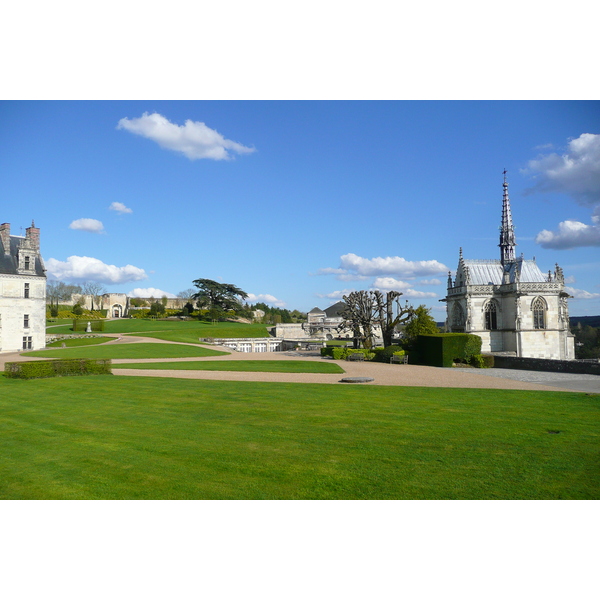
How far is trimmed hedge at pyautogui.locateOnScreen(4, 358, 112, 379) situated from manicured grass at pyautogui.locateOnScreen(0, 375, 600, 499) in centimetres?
419

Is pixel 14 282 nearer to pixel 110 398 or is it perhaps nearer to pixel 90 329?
pixel 90 329

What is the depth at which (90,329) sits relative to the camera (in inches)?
2042

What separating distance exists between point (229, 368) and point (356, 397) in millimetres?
10631

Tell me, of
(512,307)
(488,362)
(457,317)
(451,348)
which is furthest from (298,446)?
(457,317)

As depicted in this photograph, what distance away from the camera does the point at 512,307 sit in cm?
3412

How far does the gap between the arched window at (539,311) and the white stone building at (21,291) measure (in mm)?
42148

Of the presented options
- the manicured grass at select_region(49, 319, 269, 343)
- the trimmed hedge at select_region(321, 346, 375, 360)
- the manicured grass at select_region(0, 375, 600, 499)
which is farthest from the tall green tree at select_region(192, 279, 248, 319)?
the manicured grass at select_region(0, 375, 600, 499)

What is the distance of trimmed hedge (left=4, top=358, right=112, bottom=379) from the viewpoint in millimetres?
17781

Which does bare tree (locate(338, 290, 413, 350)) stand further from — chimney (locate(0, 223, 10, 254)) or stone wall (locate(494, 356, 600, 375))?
chimney (locate(0, 223, 10, 254))

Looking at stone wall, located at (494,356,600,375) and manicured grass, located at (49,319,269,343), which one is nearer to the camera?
stone wall, located at (494,356,600,375)

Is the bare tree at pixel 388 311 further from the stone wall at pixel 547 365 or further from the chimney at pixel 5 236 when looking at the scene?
the chimney at pixel 5 236

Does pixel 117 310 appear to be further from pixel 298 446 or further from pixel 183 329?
pixel 298 446

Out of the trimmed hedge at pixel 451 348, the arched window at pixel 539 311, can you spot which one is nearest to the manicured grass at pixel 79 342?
the trimmed hedge at pixel 451 348

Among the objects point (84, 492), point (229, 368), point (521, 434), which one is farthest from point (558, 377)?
point (84, 492)
